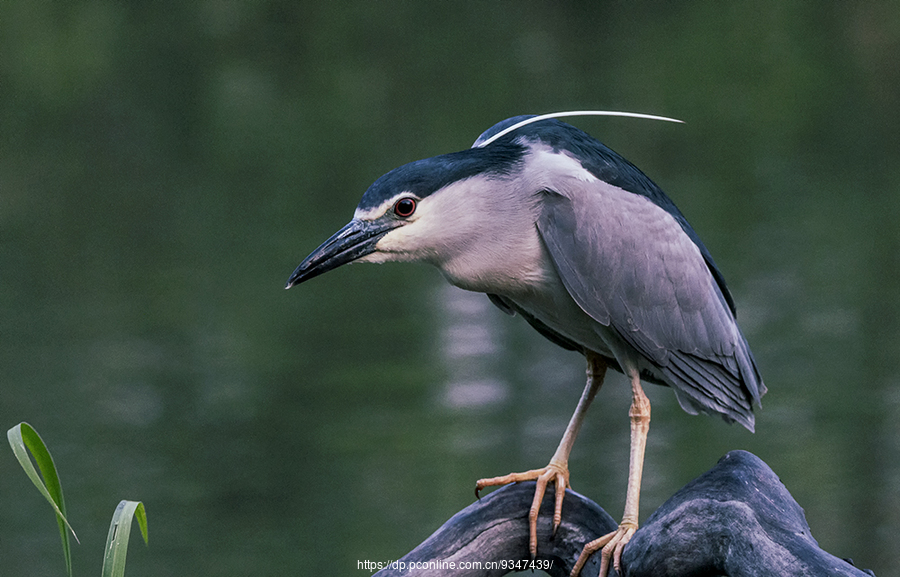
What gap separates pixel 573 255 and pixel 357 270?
445 inches

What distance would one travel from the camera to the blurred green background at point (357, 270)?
9.81 m

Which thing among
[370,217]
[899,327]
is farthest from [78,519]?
[899,327]

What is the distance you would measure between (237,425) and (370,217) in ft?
26.4

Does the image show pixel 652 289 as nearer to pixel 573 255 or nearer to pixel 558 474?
pixel 573 255

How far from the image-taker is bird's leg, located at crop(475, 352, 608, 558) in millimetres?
3447

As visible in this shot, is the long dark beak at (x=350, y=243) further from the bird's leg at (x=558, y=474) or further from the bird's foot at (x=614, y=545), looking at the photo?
the bird's foot at (x=614, y=545)

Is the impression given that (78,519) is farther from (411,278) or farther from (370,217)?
(370,217)

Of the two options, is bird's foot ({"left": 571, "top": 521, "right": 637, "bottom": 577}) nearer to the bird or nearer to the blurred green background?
the bird

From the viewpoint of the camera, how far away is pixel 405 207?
3.26 m

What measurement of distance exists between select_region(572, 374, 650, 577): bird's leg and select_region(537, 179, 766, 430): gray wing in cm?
13

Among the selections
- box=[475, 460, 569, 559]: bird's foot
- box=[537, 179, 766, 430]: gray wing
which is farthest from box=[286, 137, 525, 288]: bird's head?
box=[475, 460, 569, 559]: bird's foot

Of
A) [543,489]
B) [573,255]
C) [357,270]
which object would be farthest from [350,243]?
[357,270]

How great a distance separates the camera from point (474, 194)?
3303mm

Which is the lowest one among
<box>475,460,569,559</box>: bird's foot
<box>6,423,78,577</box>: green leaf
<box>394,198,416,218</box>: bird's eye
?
<box>475,460,569,559</box>: bird's foot
